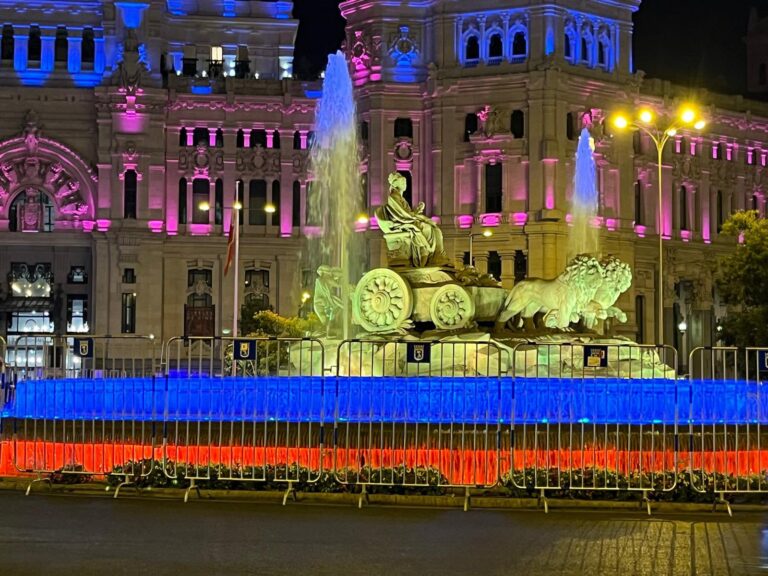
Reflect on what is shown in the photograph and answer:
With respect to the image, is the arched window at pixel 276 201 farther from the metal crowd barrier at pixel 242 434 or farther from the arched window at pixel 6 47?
the metal crowd barrier at pixel 242 434

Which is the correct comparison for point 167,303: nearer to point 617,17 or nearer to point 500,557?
point 617,17

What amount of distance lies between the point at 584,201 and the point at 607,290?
49.1 meters

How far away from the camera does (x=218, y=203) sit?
8369cm

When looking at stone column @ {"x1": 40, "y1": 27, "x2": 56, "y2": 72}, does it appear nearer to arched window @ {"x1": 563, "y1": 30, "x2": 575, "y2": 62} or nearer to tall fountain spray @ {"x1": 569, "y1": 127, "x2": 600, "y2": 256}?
arched window @ {"x1": 563, "y1": 30, "x2": 575, "y2": 62}

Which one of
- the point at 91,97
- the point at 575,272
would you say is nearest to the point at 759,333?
the point at 575,272

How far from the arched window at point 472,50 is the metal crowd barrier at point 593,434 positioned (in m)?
58.7

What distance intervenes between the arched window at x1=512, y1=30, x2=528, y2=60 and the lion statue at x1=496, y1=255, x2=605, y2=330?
5079 centimetres

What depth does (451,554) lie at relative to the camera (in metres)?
15.5

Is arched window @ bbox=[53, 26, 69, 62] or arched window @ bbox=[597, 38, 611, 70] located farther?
arched window @ bbox=[53, 26, 69, 62]

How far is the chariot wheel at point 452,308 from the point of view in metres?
28.2

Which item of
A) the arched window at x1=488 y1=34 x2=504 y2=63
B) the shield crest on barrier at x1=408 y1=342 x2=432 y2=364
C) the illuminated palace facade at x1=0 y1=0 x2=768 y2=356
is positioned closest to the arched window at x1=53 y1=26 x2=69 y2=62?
the illuminated palace facade at x1=0 y1=0 x2=768 y2=356

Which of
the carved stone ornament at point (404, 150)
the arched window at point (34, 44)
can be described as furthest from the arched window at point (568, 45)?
the arched window at point (34, 44)

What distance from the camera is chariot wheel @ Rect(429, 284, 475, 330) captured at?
1109 inches

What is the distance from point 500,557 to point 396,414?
5.86m
